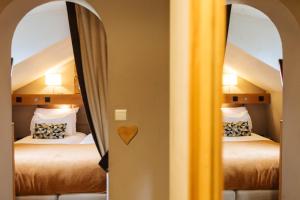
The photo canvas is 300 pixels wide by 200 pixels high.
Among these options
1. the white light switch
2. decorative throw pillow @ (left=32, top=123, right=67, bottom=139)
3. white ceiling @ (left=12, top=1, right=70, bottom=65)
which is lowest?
decorative throw pillow @ (left=32, top=123, right=67, bottom=139)

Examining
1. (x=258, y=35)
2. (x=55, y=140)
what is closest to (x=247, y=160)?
(x=258, y=35)

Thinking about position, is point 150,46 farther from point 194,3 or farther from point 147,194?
point 194,3

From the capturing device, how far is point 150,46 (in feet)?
6.82

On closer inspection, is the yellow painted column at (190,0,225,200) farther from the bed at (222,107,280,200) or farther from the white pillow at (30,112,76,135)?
the white pillow at (30,112,76,135)

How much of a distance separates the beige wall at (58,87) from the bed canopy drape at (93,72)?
2500mm

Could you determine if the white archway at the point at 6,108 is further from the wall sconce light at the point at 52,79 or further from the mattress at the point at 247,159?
the wall sconce light at the point at 52,79

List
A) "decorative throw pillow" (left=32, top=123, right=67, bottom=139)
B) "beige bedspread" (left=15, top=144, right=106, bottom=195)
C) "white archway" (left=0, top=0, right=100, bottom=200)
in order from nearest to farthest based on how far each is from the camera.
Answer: "white archway" (left=0, top=0, right=100, bottom=200) → "beige bedspread" (left=15, top=144, right=106, bottom=195) → "decorative throw pillow" (left=32, top=123, right=67, bottom=139)

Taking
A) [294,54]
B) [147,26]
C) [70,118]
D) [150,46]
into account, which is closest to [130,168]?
[150,46]

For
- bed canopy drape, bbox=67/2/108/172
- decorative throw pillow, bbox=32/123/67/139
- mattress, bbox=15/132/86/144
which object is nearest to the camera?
bed canopy drape, bbox=67/2/108/172

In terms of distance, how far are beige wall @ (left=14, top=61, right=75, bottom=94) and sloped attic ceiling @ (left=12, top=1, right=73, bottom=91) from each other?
0.17m

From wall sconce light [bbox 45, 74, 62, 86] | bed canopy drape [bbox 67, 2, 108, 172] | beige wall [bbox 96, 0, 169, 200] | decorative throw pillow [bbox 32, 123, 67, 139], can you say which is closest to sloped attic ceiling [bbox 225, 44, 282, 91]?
beige wall [bbox 96, 0, 169, 200]

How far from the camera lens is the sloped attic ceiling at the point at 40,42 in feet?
9.61

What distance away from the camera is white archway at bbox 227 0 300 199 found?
2018mm

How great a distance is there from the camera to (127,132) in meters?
2.08
